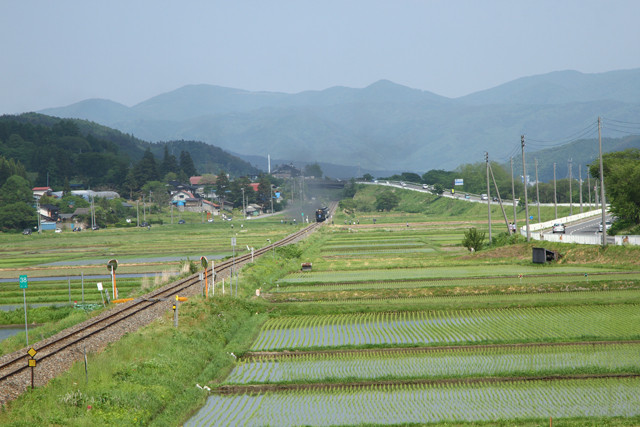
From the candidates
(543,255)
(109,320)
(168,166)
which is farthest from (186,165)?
(109,320)

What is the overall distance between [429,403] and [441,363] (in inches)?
147

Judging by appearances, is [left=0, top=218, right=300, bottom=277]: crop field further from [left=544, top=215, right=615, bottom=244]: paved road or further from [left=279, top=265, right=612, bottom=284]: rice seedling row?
[left=544, top=215, right=615, bottom=244]: paved road

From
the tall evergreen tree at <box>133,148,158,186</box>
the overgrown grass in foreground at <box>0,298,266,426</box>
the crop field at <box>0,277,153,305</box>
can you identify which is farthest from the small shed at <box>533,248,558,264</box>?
the tall evergreen tree at <box>133,148,158,186</box>

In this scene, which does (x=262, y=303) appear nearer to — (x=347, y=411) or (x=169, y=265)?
(x=347, y=411)

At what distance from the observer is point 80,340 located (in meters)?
21.7

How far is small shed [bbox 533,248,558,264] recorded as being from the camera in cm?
4228

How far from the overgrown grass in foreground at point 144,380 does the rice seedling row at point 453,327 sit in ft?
6.85

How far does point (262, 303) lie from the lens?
31031 millimetres

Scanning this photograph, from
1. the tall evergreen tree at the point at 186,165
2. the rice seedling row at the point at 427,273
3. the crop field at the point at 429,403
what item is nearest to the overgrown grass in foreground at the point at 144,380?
the crop field at the point at 429,403

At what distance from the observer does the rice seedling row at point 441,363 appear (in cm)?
1864

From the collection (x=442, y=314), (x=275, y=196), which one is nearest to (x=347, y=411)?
(x=442, y=314)

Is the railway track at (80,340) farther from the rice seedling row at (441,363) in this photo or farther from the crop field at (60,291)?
the rice seedling row at (441,363)

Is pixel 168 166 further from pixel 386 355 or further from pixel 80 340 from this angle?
pixel 386 355

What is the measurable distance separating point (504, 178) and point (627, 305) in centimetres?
10237
